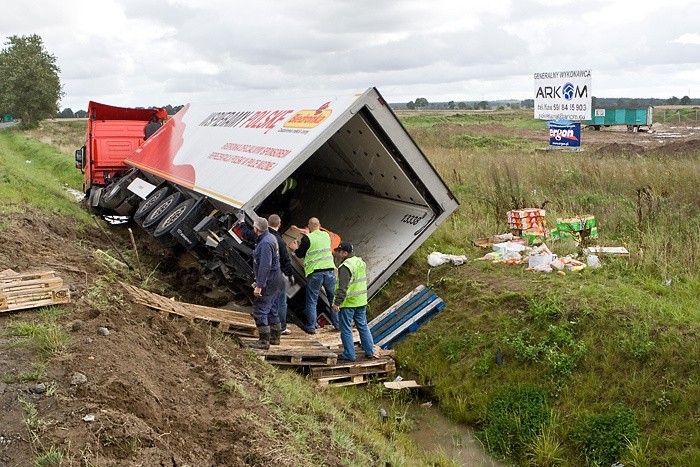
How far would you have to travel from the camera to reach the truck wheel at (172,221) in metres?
8.96

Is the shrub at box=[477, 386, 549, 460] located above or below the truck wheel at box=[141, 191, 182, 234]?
below

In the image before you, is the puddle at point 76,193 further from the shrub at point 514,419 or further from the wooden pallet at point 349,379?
the shrub at point 514,419

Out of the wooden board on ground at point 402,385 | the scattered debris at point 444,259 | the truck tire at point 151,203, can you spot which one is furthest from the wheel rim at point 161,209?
the wooden board on ground at point 402,385

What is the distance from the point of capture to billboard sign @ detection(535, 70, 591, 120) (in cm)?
1959

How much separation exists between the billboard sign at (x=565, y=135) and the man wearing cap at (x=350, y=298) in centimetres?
1535

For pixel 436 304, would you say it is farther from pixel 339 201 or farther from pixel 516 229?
pixel 339 201

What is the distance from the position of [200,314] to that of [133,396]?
270 cm

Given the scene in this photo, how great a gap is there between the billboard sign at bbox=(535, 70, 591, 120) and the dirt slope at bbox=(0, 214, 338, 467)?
1591cm

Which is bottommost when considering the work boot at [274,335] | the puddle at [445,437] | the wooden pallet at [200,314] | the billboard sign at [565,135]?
the billboard sign at [565,135]

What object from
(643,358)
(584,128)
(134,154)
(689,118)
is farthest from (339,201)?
(689,118)

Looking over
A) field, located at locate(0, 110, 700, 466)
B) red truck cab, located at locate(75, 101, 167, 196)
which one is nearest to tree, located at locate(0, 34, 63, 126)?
red truck cab, located at locate(75, 101, 167, 196)

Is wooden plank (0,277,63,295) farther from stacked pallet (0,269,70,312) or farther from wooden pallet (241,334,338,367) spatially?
wooden pallet (241,334,338,367)

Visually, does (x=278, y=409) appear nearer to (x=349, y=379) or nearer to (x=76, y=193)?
(x=349, y=379)

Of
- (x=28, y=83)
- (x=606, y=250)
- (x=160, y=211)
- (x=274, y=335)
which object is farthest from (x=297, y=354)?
(x=28, y=83)
